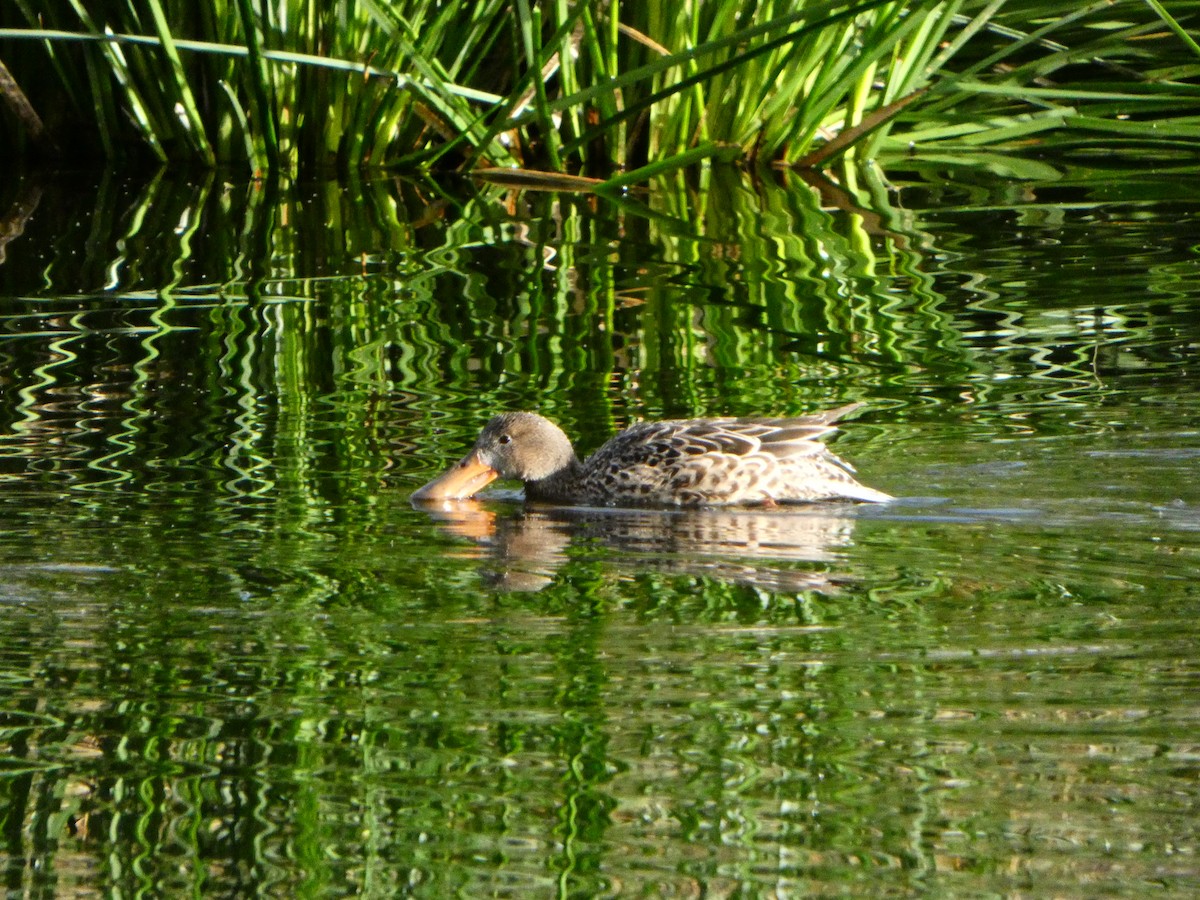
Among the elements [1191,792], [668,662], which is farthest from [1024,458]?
[1191,792]

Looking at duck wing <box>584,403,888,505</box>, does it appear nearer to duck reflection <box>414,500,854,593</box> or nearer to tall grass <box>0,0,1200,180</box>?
duck reflection <box>414,500,854,593</box>

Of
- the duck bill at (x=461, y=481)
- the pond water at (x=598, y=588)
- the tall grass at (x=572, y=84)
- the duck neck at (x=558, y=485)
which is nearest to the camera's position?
the pond water at (x=598, y=588)

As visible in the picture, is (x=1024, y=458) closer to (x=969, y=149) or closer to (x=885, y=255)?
(x=885, y=255)

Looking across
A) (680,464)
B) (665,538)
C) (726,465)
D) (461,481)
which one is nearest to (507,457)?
(461,481)

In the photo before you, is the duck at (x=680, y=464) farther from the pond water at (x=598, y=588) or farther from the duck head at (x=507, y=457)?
the pond water at (x=598, y=588)

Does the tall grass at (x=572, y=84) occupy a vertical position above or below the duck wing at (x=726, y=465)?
above

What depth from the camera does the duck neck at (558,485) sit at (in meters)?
6.07

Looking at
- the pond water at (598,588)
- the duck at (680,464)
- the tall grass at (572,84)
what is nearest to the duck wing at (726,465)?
the duck at (680,464)

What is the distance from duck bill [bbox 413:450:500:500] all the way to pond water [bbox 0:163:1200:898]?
92 millimetres

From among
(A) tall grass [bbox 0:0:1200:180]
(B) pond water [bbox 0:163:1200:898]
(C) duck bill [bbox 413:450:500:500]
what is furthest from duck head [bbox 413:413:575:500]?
(A) tall grass [bbox 0:0:1200:180]

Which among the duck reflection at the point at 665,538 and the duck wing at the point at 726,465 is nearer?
the duck reflection at the point at 665,538

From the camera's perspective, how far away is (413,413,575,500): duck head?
568 cm

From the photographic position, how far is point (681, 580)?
4535 millimetres

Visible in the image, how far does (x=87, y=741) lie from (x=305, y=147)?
923 centimetres
